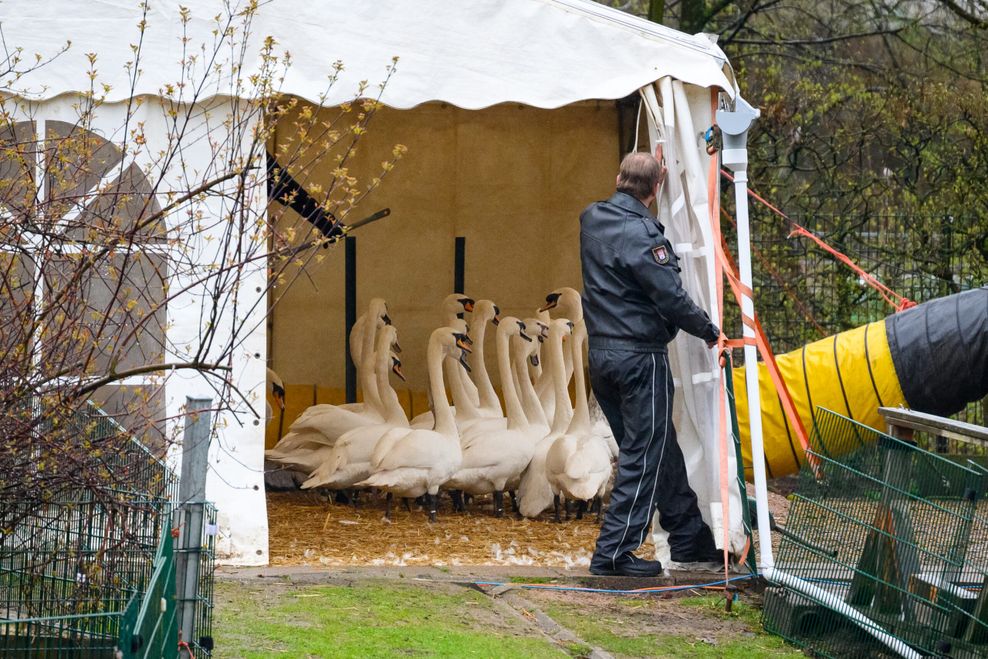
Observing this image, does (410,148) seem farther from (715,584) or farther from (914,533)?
(914,533)

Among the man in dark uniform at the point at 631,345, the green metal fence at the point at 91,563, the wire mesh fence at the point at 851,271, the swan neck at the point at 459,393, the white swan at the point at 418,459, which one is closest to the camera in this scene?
the green metal fence at the point at 91,563

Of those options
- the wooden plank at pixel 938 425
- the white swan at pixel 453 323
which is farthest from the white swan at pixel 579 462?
the wooden plank at pixel 938 425

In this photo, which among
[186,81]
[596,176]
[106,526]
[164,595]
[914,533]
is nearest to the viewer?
[164,595]

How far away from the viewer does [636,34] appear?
7.68 meters

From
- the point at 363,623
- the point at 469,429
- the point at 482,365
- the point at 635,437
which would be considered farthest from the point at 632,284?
the point at 482,365

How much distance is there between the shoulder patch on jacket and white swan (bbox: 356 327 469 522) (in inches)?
Result: 85.5

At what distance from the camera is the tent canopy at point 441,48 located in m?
7.39

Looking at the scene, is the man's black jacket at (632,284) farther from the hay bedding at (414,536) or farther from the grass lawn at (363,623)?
the grass lawn at (363,623)

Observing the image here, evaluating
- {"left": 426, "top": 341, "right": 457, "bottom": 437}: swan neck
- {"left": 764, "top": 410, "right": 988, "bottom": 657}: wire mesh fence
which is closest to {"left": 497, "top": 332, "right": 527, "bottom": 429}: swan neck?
{"left": 426, "top": 341, "right": 457, "bottom": 437}: swan neck

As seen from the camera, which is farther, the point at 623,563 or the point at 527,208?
the point at 527,208

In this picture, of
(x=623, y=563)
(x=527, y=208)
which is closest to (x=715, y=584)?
(x=623, y=563)

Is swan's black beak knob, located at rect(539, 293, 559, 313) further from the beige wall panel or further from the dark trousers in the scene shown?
the dark trousers

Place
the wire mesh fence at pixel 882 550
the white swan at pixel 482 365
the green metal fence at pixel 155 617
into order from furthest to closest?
the white swan at pixel 482 365
the wire mesh fence at pixel 882 550
the green metal fence at pixel 155 617

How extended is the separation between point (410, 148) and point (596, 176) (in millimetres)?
1565
